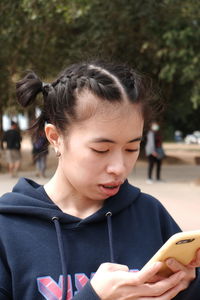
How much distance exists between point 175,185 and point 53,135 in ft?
37.0

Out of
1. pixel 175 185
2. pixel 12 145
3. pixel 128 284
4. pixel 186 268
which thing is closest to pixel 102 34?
pixel 12 145

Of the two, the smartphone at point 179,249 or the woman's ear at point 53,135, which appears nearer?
the smartphone at point 179,249

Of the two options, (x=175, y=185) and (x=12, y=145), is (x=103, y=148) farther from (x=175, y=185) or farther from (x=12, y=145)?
(x=12, y=145)

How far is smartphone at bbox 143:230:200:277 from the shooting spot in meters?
1.41

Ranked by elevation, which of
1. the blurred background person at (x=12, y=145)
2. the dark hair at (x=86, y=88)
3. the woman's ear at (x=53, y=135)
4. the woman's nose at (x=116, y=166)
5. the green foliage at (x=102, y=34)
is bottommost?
the blurred background person at (x=12, y=145)

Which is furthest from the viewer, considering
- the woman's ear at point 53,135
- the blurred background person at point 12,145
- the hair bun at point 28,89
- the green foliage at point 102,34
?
the blurred background person at point 12,145

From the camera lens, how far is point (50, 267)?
166 centimetres

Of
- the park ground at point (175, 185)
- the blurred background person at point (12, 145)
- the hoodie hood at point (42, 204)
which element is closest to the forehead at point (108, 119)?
the hoodie hood at point (42, 204)

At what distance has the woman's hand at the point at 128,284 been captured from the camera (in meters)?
1.44

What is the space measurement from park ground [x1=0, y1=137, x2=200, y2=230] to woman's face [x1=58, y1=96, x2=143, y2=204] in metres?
5.05

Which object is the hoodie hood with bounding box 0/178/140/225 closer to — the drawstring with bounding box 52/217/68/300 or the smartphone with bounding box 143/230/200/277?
the drawstring with bounding box 52/217/68/300

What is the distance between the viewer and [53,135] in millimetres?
1841

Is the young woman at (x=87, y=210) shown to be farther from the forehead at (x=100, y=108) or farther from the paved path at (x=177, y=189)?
the paved path at (x=177, y=189)

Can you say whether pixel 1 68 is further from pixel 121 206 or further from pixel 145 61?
pixel 121 206
